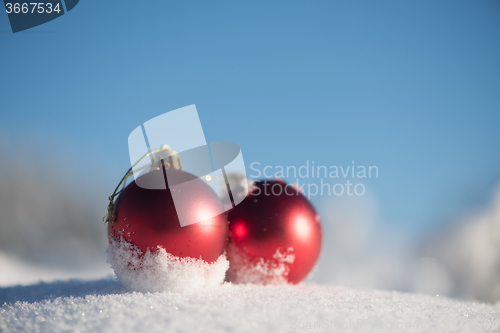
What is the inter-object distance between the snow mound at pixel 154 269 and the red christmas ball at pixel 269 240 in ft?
0.45

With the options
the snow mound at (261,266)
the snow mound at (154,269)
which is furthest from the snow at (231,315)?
the snow mound at (261,266)

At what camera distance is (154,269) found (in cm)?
59

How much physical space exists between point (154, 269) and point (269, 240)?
26 cm

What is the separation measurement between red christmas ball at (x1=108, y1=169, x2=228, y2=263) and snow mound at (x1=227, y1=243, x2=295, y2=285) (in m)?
0.08

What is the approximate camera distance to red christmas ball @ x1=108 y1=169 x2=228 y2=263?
59 cm

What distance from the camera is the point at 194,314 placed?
0.45m

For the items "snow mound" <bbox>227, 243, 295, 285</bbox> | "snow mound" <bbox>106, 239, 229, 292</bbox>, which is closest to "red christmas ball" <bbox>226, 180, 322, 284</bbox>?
"snow mound" <bbox>227, 243, 295, 285</bbox>

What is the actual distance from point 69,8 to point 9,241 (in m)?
0.93

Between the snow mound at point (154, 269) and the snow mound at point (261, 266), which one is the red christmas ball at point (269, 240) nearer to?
the snow mound at point (261, 266)

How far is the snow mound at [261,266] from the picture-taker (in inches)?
28.7

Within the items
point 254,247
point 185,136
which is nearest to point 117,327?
point 254,247

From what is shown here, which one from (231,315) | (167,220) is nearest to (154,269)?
(167,220)

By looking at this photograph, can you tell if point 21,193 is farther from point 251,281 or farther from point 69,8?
point 251,281

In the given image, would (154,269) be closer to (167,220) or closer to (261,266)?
(167,220)
